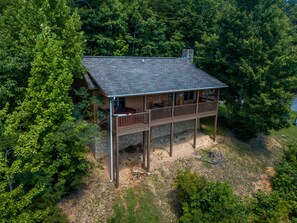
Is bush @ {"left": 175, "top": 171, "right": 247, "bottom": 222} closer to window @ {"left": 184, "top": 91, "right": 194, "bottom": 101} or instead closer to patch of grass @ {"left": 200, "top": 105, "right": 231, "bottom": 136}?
window @ {"left": 184, "top": 91, "right": 194, "bottom": 101}

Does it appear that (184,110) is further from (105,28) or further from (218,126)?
(105,28)

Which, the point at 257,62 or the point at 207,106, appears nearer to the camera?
the point at 207,106

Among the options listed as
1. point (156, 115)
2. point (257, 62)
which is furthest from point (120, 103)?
point (257, 62)

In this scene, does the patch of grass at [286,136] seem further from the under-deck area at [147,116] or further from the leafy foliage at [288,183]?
the under-deck area at [147,116]

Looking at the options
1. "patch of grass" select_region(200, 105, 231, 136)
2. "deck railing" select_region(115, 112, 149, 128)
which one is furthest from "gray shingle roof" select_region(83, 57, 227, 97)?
"patch of grass" select_region(200, 105, 231, 136)

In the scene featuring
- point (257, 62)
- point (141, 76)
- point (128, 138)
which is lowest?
point (128, 138)

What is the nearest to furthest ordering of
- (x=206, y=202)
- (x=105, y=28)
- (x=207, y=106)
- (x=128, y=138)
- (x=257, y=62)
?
(x=206, y=202)
(x=128, y=138)
(x=207, y=106)
(x=257, y=62)
(x=105, y=28)
